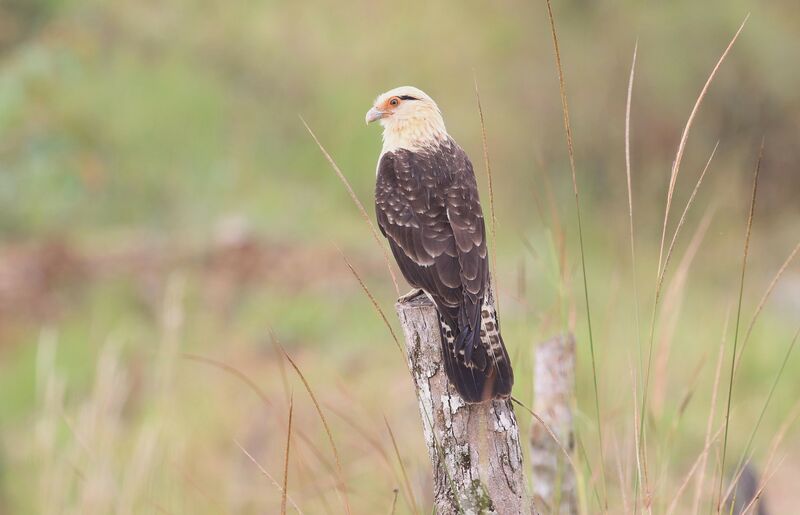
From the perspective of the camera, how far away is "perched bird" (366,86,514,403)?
263 centimetres

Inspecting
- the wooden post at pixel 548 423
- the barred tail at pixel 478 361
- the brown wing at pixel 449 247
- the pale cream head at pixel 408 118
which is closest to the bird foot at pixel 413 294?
the brown wing at pixel 449 247

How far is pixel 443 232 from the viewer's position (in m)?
3.44

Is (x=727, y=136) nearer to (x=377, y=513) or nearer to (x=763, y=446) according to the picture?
(x=763, y=446)

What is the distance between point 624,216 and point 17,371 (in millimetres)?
7277

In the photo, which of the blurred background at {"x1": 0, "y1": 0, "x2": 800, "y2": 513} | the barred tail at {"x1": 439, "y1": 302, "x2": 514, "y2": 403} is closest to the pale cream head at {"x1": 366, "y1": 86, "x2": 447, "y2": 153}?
the blurred background at {"x1": 0, "y1": 0, "x2": 800, "y2": 513}

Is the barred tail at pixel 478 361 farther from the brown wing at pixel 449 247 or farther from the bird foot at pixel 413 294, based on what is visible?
the bird foot at pixel 413 294

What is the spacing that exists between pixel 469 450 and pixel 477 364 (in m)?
0.22

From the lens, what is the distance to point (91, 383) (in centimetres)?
767

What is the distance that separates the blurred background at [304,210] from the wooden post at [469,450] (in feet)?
5.50

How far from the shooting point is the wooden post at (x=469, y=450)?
247 centimetres

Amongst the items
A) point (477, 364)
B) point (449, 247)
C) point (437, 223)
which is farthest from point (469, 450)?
point (437, 223)

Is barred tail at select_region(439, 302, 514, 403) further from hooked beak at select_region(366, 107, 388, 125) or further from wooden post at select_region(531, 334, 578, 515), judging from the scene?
hooked beak at select_region(366, 107, 388, 125)

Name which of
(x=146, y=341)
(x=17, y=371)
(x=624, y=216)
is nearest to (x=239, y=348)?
(x=146, y=341)

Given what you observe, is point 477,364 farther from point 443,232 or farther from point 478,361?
point 443,232
